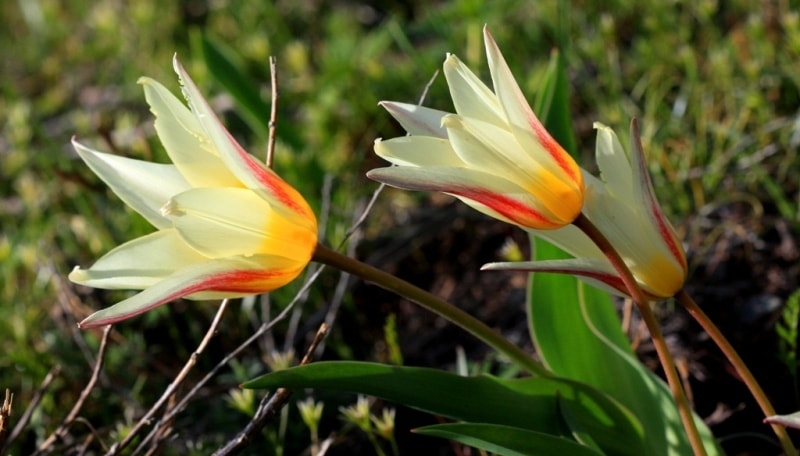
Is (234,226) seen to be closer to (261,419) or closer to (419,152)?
(419,152)

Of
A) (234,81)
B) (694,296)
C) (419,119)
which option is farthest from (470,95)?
(234,81)

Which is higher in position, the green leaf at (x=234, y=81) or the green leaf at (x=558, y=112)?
the green leaf at (x=558, y=112)

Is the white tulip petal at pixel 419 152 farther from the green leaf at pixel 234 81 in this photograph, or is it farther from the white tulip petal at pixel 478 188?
the green leaf at pixel 234 81

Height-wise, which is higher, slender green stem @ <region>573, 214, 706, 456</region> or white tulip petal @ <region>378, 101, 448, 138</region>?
white tulip petal @ <region>378, 101, 448, 138</region>

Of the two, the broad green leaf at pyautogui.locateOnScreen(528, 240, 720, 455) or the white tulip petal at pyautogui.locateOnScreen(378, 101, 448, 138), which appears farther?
the broad green leaf at pyautogui.locateOnScreen(528, 240, 720, 455)

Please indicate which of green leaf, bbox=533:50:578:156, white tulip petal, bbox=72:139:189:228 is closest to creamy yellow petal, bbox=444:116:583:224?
white tulip petal, bbox=72:139:189:228

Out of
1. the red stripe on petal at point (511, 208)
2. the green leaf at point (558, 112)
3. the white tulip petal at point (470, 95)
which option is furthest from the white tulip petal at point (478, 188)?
the green leaf at point (558, 112)

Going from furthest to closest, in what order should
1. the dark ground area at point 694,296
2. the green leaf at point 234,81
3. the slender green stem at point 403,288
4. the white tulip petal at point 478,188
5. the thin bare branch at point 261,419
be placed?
the green leaf at point 234,81, the dark ground area at point 694,296, the thin bare branch at point 261,419, the slender green stem at point 403,288, the white tulip petal at point 478,188

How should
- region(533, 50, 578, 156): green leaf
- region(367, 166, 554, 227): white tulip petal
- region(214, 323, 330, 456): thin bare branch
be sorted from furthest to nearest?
1. region(533, 50, 578, 156): green leaf
2. region(214, 323, 330, 456): thin bare branch
3. region(367, 166, 554, 227): white tulip petal

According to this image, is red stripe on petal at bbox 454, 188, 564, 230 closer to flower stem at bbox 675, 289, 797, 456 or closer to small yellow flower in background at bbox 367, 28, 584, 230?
small yellow flower in background at bbox 367, 28, 584, 230
